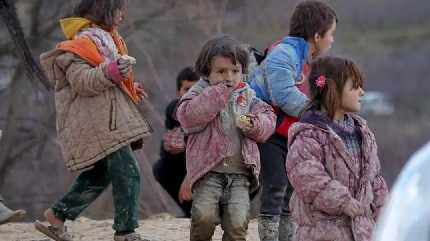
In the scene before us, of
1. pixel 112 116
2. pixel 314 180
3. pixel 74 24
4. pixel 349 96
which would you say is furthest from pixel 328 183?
pixel 74 24

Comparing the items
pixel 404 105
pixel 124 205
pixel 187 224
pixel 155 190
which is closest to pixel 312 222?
pixel 124 205

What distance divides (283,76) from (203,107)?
70 centimetres

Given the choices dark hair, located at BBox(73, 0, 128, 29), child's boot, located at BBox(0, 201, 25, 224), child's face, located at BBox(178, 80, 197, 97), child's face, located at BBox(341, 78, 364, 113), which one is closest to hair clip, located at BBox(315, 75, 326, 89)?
child's face, located at BBox(341, 78, 364, 113)

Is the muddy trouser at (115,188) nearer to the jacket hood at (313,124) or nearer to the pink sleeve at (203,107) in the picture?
the pink sleeve at (203,107)

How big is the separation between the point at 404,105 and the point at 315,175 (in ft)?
94.6

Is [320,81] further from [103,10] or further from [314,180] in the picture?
[103,10]

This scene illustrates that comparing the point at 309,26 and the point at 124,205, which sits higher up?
the point at 309,26

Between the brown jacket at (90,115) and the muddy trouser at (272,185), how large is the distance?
73 cm

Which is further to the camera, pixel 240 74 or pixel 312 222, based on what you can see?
pixel 240 74

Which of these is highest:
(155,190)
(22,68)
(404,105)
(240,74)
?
(240,74)

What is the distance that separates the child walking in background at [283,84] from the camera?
30.7 ft

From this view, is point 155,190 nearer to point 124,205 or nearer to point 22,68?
point 22,68

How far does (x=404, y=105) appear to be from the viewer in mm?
36562

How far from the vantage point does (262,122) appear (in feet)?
29.1
